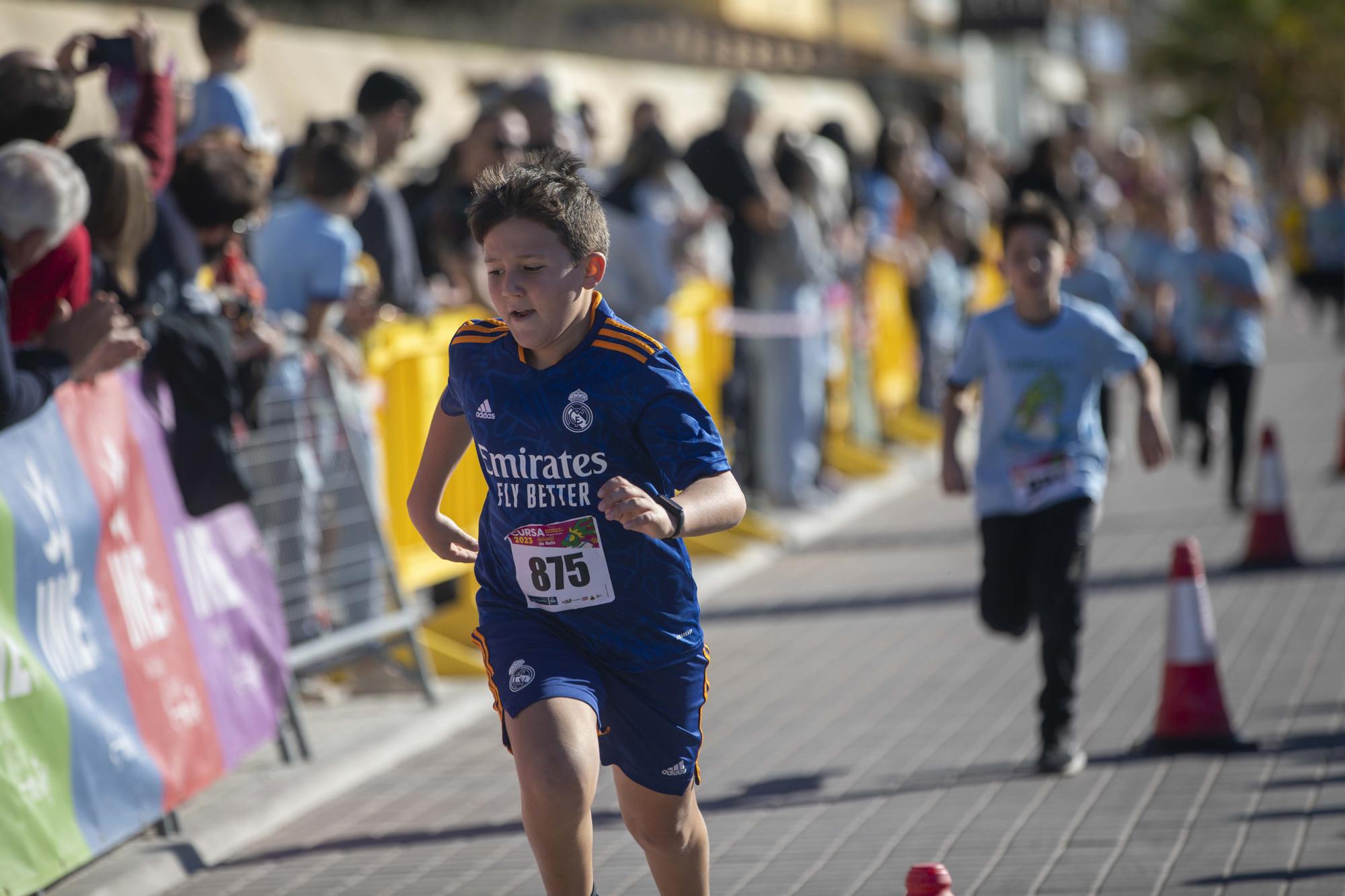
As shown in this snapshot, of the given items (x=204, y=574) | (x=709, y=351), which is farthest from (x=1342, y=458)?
(x=204, y=574)

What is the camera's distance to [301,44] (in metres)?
15.8

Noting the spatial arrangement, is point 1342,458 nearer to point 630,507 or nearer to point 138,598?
point 138,598

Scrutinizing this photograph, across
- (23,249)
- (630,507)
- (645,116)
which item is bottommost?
(630,507)

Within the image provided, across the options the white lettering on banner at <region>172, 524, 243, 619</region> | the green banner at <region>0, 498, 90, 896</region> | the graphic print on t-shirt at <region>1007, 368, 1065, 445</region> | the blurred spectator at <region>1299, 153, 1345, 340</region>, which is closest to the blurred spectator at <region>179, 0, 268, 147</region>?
the white lettering on banner at <region>172, 524, 243, 619</region>

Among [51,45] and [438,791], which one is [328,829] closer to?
[438,791]

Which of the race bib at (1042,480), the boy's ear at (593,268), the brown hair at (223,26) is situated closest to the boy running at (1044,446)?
the race bib at (1042,480)

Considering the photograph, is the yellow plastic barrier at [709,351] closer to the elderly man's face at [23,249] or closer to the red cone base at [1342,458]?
the red cone base at [1342,458]

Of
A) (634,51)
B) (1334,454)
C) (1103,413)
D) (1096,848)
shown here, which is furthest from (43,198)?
(634,51)

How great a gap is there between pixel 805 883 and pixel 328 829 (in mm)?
1733

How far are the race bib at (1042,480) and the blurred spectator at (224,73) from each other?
3.56 metres

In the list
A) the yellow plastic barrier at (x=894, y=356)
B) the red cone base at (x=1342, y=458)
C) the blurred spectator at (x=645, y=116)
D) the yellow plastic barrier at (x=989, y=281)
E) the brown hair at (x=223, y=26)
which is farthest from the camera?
the yellow plastic barrier at (x=989, y=281)

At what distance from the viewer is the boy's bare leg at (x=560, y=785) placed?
3.74 m

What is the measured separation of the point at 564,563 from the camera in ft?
12.8

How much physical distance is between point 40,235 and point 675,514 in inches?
103
